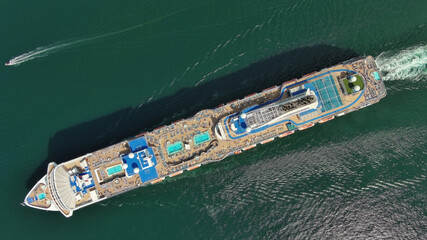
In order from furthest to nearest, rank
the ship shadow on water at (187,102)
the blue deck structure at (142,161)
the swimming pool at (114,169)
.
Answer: the ship shadow on water at (187,102), the swimming pool at (114,169), the blue deck structure at (142,161)

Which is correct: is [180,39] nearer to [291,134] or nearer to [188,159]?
[188,159]

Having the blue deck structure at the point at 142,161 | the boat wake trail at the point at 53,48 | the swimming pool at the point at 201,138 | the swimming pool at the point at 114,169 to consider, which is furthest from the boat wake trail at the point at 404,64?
the swimming pool at the point at 114,169

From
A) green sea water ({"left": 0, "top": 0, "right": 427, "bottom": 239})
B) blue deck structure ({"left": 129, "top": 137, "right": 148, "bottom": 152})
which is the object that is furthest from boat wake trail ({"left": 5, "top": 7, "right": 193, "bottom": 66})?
blue deck structure ({"left": 129, "top": 137, "right": 148, "bottom": 152})

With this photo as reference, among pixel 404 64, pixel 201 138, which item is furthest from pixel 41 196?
pixel 404 64

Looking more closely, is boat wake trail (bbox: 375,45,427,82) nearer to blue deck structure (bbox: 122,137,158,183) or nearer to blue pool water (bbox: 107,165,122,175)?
blue deck structure (bbox: 122,137,158,183)

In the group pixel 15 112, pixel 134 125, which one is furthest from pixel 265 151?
pixel 15 112

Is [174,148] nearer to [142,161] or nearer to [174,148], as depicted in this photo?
[174,148]

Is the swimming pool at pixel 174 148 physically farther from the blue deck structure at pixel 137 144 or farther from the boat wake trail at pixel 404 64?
the boat wake trail at pixel 404 64

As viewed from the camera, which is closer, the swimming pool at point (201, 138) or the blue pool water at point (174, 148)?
the blue pool water at point (174, 148)
